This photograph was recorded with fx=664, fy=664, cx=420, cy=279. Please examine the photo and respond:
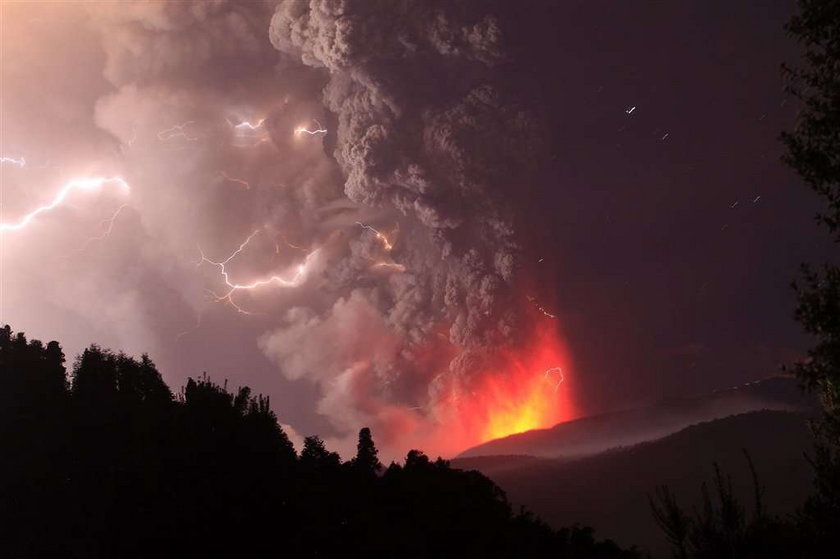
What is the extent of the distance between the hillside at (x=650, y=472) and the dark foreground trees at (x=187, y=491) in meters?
25.7

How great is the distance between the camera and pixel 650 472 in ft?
212

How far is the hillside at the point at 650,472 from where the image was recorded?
52.6 metres

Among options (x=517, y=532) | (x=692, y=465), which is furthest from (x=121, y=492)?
(x=692, y=465)

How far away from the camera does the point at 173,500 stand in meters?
20.3

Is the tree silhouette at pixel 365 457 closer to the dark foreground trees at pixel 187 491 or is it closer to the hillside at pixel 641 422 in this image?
the dark foreground trees at pixel 187 491

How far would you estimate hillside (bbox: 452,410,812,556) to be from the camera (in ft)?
173

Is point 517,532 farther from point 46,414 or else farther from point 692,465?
point 692,465

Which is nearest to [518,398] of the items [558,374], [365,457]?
[558,374]

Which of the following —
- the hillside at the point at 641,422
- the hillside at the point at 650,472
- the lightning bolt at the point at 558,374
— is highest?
the lightning bolt at the point at 558,374

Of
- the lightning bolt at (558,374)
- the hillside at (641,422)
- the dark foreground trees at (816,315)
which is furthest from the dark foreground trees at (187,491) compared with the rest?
the lightning bolt at (558,374)

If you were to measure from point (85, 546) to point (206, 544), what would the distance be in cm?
327

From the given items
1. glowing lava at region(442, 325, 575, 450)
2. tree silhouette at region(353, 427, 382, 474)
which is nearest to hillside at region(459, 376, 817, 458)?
glowing lava at region(442, 325, 575, 450)

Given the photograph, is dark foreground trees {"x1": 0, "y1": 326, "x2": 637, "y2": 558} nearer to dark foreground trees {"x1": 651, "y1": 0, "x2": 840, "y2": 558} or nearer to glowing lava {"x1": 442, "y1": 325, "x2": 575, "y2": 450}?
dark foreground trees {"x1": 651, "y1": 0, "x2": 840, "y2": 558}

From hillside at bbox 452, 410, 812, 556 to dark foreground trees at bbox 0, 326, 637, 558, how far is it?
2570 centimetres
